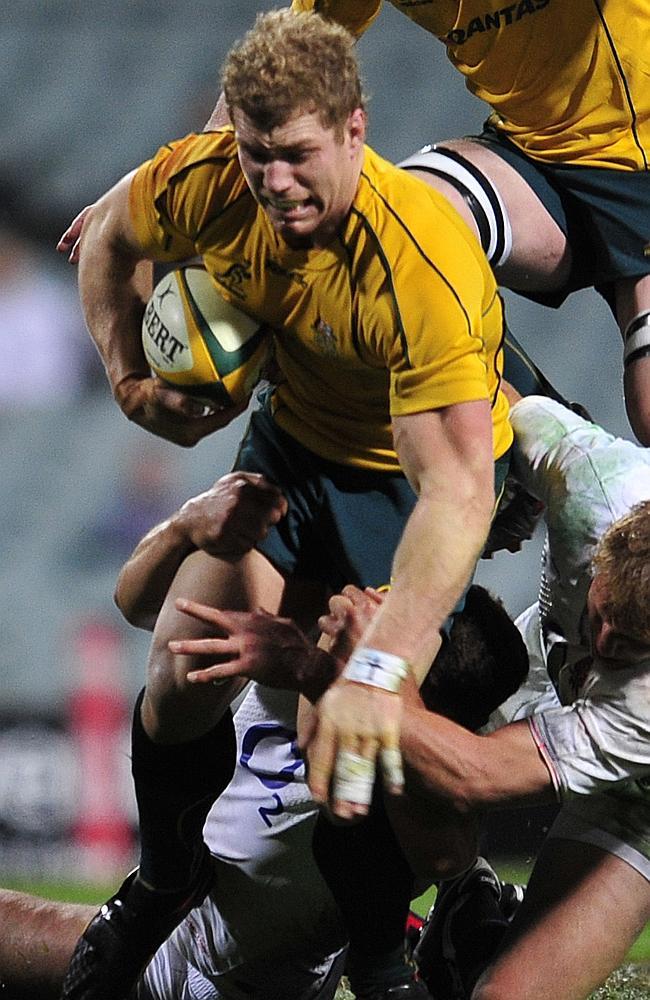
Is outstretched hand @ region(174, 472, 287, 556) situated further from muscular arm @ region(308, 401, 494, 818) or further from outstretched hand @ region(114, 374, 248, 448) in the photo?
muscular arm @ region(308, 401, 494, 818)

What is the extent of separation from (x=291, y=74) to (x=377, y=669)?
845 mm

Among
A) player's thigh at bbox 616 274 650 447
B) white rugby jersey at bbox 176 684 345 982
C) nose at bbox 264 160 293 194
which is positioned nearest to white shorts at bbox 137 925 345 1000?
white rugby jersey at bbox 176 684 345 982

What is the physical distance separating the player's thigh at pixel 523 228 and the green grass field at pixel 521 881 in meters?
1.41

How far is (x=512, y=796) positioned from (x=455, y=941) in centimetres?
60

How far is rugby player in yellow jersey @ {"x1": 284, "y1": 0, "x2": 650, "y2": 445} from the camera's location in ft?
10.4

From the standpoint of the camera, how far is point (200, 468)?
6.42 meters

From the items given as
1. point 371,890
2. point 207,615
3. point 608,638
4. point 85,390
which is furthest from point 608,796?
point 85,390

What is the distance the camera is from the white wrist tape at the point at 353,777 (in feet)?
7.09

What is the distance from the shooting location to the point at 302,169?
2.39 meters

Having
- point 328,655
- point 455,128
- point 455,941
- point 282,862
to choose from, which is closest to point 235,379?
point 328,655

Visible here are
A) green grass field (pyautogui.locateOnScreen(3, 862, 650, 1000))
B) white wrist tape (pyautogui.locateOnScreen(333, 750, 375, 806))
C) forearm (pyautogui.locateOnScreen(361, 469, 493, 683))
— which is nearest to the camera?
white wrist tape (pyautogui.locateOnScreen(333, 750, 375, 806))

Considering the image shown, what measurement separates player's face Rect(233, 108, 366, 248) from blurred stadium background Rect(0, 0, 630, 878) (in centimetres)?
333

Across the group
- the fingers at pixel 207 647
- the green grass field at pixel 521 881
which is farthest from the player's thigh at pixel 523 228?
the green grass field at pixel 521 881

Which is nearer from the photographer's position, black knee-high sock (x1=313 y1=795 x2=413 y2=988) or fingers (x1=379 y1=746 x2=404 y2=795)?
fingers (x1=379 y1=746 x2=404 y2=795)
